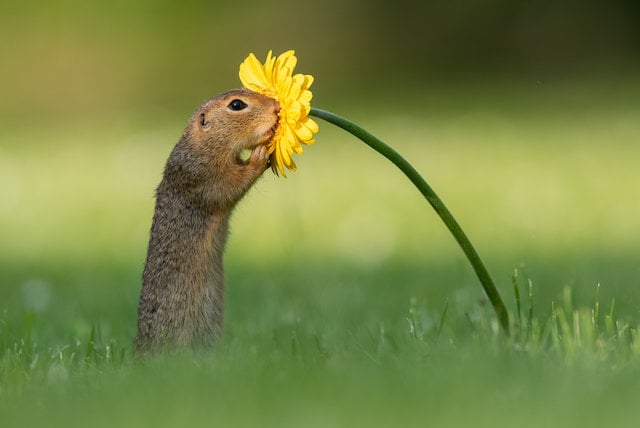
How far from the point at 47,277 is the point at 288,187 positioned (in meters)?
3.81

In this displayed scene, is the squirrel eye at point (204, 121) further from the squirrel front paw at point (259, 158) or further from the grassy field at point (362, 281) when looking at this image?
the grassy field at point (362, 281)

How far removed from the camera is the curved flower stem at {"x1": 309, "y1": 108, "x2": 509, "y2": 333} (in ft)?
13.9

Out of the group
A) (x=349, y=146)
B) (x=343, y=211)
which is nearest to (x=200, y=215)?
(x=343, y=211)

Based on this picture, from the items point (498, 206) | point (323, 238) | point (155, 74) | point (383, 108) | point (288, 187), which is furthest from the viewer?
point (155, 74)

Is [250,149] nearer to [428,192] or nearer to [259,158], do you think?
[259,158]

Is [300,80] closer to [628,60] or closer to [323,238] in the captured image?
[323,238]

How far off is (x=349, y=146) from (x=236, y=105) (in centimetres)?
1003

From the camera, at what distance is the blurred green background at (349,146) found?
24.4 feet

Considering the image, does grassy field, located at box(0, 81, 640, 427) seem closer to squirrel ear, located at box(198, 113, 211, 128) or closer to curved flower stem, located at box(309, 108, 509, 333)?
curved flower stem, located at box(309, 108, 509, 333)

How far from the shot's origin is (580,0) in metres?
22.3

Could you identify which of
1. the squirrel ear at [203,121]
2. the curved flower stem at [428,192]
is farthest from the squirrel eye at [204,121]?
the curved flower stem at [428,192]

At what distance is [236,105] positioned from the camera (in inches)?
196

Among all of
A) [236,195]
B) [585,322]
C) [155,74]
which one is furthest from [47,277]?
[155,74]

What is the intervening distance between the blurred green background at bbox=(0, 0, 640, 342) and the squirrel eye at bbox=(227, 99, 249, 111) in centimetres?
101
